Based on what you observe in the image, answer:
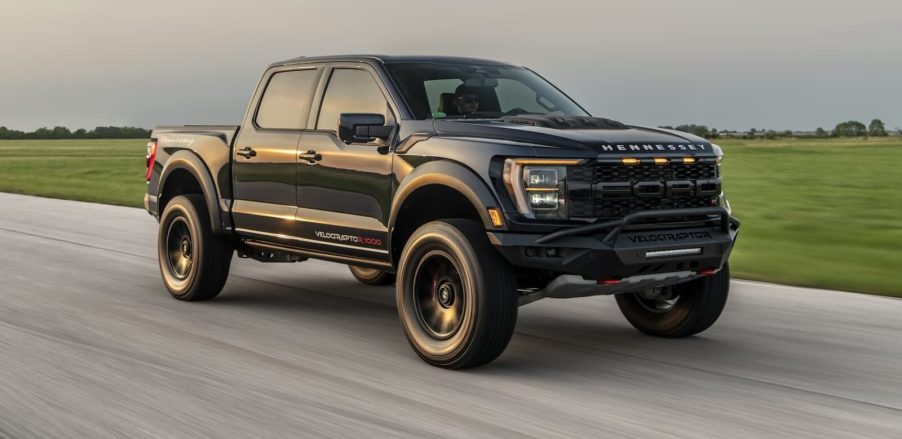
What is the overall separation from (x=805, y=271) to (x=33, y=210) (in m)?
12.9

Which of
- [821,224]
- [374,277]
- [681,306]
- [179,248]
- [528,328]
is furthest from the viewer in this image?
[821,224]

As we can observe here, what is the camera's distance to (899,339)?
7.37 meters

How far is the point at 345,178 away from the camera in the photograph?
7.44 m

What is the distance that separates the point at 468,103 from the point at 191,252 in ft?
9.34

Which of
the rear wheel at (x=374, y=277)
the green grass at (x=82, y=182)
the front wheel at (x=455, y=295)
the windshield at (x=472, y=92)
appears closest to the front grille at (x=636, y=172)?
the front wheel at (x=455, y=295)

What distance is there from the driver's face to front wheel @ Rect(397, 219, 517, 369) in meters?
1.11

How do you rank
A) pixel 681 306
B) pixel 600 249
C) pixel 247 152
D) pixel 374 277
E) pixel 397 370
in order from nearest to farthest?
pixel 600 249 < pixel 397 370 < pixel 681 306 < pixel 247 152 < pixel 374 277

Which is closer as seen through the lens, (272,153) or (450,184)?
(450,184)

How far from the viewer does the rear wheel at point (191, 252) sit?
8859 mm

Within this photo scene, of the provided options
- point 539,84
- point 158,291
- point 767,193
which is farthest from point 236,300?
point 767,193

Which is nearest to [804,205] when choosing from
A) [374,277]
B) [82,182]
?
[374,277]

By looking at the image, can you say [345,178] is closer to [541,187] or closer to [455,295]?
[455,295]

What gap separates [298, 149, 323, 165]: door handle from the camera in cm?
766

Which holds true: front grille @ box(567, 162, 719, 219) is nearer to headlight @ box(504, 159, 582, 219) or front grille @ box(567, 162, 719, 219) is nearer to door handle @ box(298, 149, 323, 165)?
headlight @ box(504, 159, 582, 219)
